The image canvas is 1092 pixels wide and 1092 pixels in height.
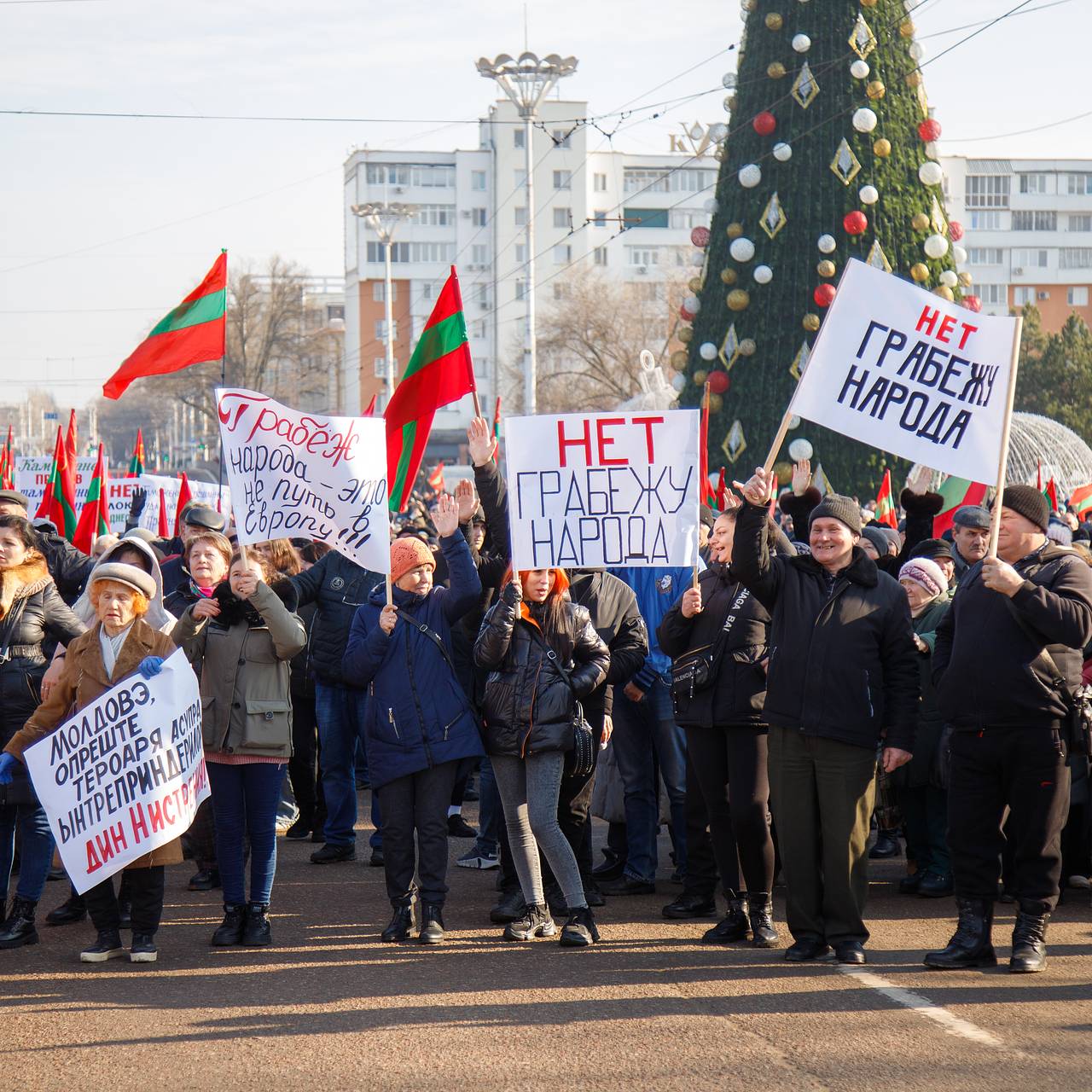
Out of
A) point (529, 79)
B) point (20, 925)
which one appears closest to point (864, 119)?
point (20, 925)

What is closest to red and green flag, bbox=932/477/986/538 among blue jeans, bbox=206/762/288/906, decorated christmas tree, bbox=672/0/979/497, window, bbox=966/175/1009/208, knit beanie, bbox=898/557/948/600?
knit beanie, bbox=898/557/948/600

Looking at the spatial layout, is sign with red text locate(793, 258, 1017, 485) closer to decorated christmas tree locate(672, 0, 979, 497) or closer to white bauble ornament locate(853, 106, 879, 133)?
decorated christmas tree locate(672, 0, 979, 497)

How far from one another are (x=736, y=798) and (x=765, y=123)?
13.5 metres

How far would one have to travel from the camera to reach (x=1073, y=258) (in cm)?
9350

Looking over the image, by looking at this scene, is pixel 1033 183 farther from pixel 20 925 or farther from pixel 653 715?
pixel 20 925

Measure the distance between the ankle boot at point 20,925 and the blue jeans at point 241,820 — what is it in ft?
2.96

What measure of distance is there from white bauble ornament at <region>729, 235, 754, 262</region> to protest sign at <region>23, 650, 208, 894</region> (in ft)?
44.6

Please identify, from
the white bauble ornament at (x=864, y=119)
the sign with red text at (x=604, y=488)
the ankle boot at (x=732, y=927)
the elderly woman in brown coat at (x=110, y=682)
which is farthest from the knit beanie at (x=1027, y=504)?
the white bauble ornament at (x=864, y=119)

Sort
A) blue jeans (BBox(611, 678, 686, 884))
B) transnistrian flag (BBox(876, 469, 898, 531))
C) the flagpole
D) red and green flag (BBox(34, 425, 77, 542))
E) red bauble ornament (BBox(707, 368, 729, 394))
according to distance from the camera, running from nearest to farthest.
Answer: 1. the flagpole
2. blue jeans (BBox(611, 678, 686, 884))
3. red and green flag (BBox(34, 425, 77, 542))
4. transnistrian flag (BBox(876, 469, 898, 531))
5. red bauble ornament (BBox(707, 368, 729, 394))

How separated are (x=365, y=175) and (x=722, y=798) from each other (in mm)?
92145

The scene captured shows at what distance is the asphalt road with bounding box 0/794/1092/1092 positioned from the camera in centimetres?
510

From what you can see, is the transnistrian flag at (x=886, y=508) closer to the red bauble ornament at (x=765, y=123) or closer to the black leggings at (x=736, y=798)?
the red bauble ornament at (x=765, y=123)

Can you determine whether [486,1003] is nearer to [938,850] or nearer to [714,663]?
[714,663]

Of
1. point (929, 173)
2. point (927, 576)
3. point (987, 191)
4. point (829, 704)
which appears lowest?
point (829, 704)
